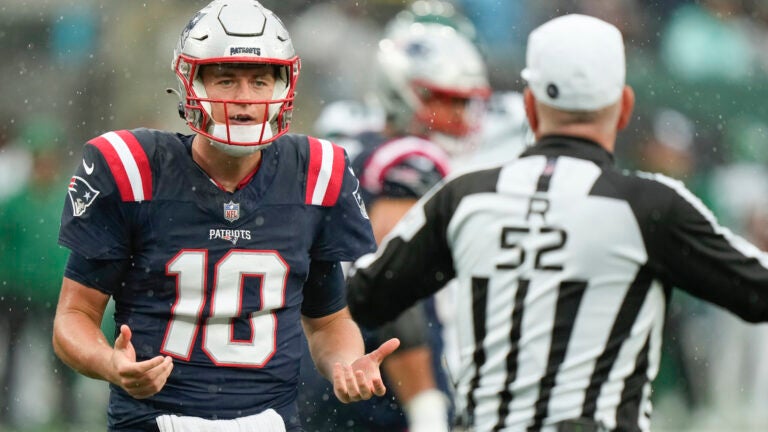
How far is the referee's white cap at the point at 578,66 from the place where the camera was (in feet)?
10.6

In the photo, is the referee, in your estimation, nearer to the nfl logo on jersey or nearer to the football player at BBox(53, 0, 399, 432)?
the football player at BBox(53, 0, 399, 432)

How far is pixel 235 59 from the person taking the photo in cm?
362

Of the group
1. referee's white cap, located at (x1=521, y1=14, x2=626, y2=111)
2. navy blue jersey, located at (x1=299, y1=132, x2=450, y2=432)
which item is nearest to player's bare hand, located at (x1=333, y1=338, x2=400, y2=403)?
referee's white cap, located at (x1=521, y1=14, x2=626, y2=111)

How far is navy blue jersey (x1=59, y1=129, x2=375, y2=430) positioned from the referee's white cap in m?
0.78

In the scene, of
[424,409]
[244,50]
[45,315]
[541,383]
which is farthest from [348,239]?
[45,315]

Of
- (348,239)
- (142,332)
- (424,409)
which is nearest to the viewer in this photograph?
(142,332)

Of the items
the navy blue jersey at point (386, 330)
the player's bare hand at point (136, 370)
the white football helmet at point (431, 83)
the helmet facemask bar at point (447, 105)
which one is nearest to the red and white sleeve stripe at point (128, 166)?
the player's bare hand at point (136, 370)

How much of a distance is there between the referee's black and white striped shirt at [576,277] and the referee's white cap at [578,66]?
103 millimetres

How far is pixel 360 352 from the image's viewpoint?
377 cm

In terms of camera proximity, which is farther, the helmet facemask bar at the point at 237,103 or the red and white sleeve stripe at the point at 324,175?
the red and white sleeve stripe at the point at 324,175

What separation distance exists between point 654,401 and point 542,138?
5445 mm

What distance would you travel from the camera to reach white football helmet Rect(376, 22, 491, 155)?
5.79 metres

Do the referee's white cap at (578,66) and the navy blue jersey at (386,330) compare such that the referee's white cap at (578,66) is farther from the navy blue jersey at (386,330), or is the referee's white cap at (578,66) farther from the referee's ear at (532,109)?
the navy blue jersey at (386,330)

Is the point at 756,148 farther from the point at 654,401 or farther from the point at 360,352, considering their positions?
the point at 360,352
